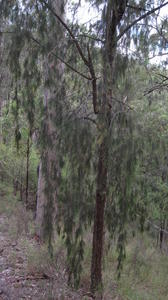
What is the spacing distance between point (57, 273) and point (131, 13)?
13.1ft

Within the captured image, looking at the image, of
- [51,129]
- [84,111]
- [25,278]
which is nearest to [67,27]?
[84,111]

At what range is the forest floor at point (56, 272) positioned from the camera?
4.55 metres

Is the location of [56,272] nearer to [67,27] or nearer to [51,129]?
[51,129]

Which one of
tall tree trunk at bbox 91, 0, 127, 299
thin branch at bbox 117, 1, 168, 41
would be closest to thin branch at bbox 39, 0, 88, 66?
tall tree trunk at bbox 91, 0, 127, 299

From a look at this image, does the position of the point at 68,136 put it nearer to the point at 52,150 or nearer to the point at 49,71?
the point at 52,150

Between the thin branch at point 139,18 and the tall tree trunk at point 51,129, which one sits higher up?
the thin branch at point 139,18

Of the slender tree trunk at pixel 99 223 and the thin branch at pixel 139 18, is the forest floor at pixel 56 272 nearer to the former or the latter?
the slender tree trunk at pixel 99 223

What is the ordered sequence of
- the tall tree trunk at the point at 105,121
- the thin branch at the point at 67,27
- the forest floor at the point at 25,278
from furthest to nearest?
the forest floor at the point at 25,278 → the thin branch at the point at 67,27 → the tall tree trunk at the point at 105,121

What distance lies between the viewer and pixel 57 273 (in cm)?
508

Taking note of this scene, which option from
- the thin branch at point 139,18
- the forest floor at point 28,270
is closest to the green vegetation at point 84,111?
the thin branch at point 139,18

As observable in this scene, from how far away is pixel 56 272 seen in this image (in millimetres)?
5168

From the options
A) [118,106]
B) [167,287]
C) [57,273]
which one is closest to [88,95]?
[118,106]

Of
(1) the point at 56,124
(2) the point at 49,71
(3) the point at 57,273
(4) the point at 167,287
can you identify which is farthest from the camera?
(4) the point at 167,287

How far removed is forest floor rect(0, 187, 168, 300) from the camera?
455cm
